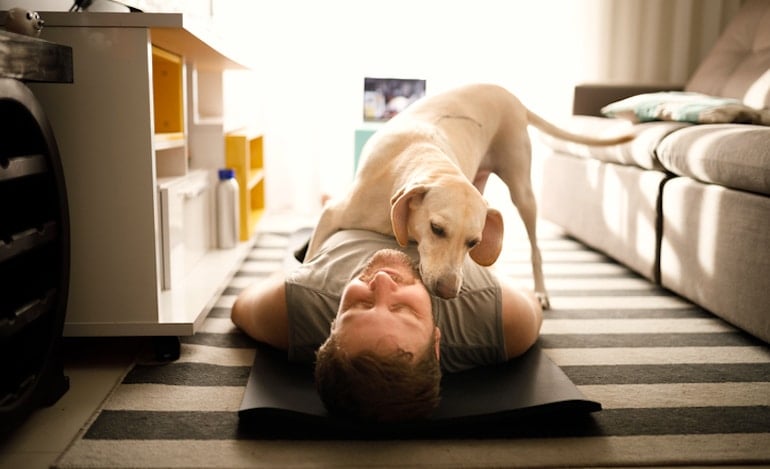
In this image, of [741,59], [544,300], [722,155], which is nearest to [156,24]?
[544,300]

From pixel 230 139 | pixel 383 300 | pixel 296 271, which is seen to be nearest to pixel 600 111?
pixel 230 139

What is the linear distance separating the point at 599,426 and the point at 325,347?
551mm

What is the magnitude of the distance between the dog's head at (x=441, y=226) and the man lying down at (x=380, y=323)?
0.14 feet

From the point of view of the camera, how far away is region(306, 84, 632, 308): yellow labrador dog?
1.46 meters

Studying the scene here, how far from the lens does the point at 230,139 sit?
282cm

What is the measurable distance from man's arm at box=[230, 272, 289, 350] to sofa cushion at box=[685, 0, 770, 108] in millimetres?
2278

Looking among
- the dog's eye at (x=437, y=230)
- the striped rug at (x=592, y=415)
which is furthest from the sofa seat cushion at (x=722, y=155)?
the dog's eye at (x=437, y=230)

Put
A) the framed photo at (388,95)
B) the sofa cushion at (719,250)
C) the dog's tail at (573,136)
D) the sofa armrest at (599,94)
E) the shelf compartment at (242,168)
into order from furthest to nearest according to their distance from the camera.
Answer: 1. the framed photo at (388,95)
2. the sofa armrest at (599,94)
3. the shelf compartment at (242,168)
4. the dog's tail at (573,136)
5. the sofa cushion at (719,250)

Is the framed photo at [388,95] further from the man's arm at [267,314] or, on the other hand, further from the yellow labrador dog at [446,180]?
the man's arm at [267,314]

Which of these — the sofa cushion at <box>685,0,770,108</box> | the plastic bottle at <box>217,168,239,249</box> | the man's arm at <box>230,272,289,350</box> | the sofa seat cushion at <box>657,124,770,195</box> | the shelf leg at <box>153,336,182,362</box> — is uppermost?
the sofa cushion at <box>685,0,770,108</box>

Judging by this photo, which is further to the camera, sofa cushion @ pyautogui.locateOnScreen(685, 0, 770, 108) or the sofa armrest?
the sofa armrest

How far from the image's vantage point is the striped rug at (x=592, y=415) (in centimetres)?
116

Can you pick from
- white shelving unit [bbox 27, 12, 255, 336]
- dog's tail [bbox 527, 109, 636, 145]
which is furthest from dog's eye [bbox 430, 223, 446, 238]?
dog's tail [bbox 527, 109, 636, 145]

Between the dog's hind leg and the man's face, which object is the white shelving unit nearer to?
the man's face
